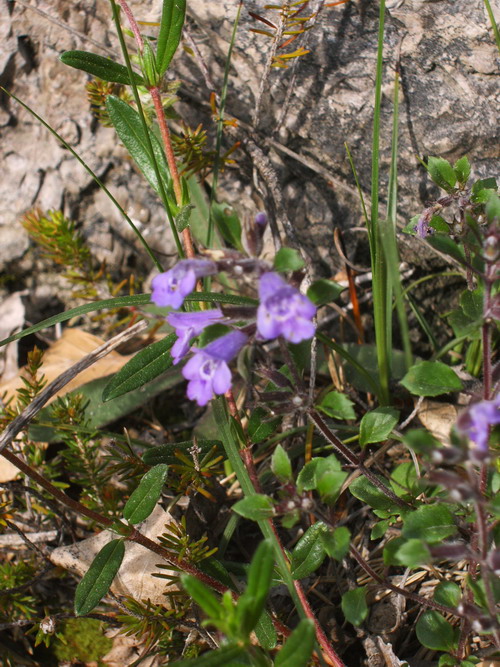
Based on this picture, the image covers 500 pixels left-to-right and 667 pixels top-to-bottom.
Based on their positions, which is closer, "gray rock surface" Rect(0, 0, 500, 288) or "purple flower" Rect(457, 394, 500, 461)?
"purple flower" Rect(457, 394, 500, 461)

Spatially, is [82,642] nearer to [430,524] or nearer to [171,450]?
[171,450]

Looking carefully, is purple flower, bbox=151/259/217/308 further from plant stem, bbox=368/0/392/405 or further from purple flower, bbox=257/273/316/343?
plant stem, bbox=368/0/392/405

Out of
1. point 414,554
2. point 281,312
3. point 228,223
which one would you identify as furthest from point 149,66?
point 414,554

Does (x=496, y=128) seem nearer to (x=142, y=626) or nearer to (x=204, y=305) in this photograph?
(x=204, y=305)

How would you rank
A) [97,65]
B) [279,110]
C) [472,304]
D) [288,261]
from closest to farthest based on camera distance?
[288,261]
[472,304]
[97,65]
[279,110]

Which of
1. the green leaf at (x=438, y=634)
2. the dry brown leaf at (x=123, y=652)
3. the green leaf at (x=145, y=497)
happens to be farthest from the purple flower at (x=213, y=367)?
the dry brown leaf at (x=123, y=652)

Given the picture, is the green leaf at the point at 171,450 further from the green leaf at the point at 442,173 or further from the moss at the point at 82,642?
the green leaf at the point at 442,173

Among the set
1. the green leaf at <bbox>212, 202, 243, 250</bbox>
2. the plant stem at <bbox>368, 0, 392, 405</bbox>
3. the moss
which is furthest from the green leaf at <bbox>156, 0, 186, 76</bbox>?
the moss
